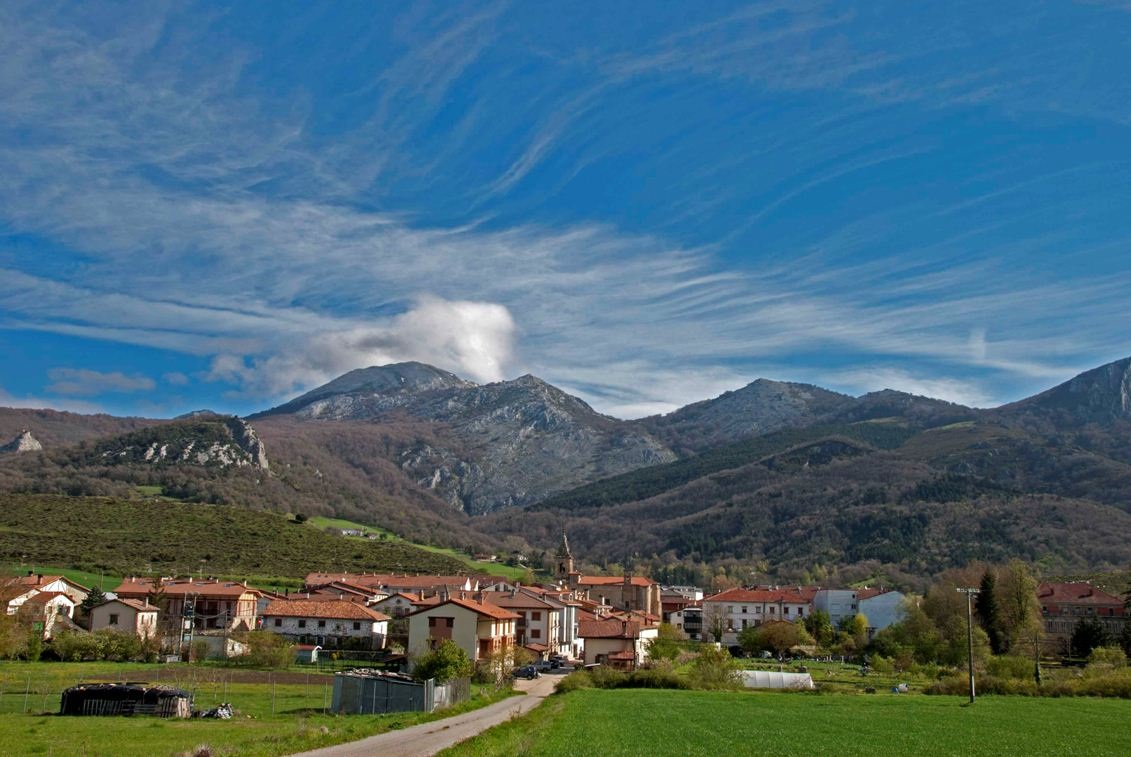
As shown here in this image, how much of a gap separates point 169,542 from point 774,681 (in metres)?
80.1

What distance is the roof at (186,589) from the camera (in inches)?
3113

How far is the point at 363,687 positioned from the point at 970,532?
164 m

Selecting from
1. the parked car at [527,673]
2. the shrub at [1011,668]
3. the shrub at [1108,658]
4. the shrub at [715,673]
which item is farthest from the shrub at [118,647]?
the shrub at [1108,658]

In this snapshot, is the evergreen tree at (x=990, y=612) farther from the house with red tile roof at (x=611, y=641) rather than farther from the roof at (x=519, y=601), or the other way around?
the roof at (x=519, y=601)

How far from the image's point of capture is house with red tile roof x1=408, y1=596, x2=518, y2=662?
209 ft

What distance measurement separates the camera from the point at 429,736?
101 ft

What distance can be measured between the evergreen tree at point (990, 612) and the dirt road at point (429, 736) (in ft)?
178

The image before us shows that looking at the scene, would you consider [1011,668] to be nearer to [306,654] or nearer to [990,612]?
[990,612]

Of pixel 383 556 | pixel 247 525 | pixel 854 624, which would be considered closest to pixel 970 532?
pixel 854 624

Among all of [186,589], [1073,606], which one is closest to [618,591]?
[1073,606]

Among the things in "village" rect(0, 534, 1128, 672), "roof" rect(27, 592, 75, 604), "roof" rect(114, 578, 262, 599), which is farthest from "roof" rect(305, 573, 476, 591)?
"roof" rect(27, 592, 75, 604)

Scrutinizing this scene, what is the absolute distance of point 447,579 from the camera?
10775 centimetres

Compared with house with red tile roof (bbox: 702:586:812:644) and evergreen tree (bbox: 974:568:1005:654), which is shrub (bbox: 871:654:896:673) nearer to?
evergreen tree (bbox: 974:568:1005:654)

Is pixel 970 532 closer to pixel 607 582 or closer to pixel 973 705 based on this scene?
pixel 607 582
